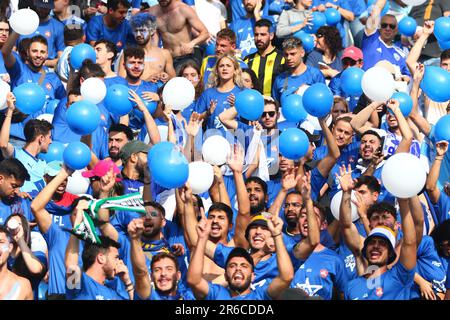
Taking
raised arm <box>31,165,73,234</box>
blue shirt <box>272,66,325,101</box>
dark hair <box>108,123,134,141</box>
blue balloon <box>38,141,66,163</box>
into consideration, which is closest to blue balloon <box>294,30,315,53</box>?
blue shirt <box>272,66,325,101</box>

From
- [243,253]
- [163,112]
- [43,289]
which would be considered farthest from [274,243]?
[163,112]

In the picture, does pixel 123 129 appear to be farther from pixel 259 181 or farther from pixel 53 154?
pixel 259 181

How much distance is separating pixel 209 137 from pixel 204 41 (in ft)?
9.17

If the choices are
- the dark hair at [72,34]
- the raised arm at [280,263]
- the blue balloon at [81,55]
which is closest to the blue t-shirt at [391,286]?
the raised arm at [280,263]

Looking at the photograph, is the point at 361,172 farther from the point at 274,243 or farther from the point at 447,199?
the point at 274,243

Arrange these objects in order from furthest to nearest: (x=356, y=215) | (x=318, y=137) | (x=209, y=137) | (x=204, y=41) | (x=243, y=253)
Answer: (x=204, y=41), (x=318, y=137), (x=209, y=137), (x=356, y=215), (x=243, y=253)

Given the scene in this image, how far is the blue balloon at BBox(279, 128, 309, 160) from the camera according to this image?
10.8 m

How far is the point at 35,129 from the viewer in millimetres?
10953

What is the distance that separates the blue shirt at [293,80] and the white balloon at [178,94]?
1681 millimetres

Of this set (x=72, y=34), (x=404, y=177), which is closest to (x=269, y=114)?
(x=72, y=34)

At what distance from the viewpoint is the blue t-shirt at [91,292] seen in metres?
9.05

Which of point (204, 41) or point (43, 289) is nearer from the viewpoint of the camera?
point (43, 289)

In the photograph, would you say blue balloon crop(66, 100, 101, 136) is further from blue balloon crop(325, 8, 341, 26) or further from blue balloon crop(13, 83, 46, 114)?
blue balloon crop(325, 8, 341, 26)

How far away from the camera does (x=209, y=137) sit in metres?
11.0
